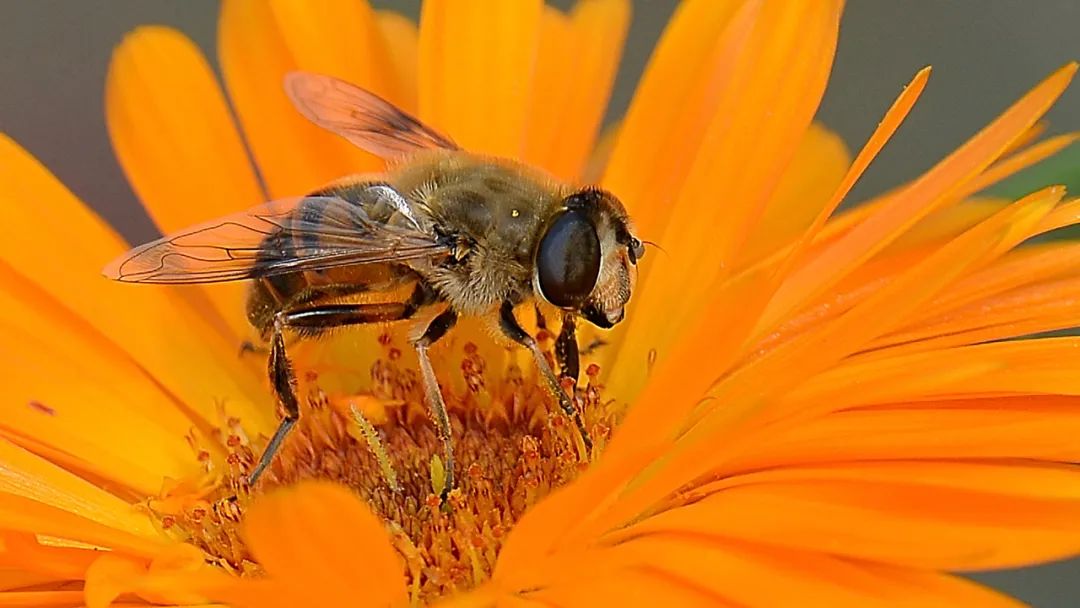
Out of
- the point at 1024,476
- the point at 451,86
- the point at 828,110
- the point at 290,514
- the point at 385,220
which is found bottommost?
A: the point at 290,514

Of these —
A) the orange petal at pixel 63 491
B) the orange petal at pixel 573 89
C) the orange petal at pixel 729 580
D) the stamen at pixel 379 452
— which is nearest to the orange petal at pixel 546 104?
the orange petal at pixel 573 89

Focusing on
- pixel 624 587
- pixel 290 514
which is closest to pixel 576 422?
pixel 624 587

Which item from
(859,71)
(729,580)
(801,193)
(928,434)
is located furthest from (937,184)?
(859,71)

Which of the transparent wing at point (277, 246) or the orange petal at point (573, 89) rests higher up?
the orange petal at point (573, 89)

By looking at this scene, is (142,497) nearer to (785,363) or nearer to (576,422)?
(576,422)

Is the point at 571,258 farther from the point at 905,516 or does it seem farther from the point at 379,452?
the point at 905,516

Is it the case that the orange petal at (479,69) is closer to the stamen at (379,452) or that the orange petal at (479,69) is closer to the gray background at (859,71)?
the stamen at (379,452)

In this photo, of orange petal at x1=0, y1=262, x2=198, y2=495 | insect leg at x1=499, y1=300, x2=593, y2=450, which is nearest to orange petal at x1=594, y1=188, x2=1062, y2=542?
insect leg at x1=499, y1=300, x2=593, y2=450
